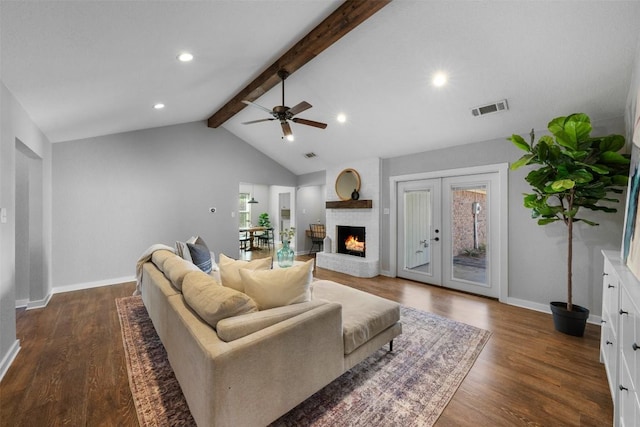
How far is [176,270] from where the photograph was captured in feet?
7.07

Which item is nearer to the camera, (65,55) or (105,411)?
(105,411)

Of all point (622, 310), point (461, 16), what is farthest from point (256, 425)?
point (461, 16)

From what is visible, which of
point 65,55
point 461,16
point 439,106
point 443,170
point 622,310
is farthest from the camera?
point 443,170

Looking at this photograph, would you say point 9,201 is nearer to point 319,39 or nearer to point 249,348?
point 249,348

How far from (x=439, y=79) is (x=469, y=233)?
7.97 feet

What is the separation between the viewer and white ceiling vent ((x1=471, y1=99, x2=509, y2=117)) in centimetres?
Answer: 318

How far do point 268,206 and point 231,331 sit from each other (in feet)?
30.9

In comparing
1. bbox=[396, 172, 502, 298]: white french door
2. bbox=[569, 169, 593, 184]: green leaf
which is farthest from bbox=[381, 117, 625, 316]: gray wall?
bbox=[569, 169, 593, 184]: green leaf

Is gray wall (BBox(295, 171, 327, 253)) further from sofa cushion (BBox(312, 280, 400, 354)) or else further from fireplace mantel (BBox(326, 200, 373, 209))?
sofa cushion (BBox(312, 280, 400, 354))

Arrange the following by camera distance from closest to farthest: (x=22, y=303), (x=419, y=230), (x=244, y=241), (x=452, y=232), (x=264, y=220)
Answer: (x=22, y=303) < (x=452, y=232) < (x=419, y=230) < (x=244, y=241) < (x=264, y=220)

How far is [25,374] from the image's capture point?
2.10 meters

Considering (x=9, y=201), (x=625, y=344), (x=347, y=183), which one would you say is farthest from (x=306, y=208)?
(x=625, y=344)

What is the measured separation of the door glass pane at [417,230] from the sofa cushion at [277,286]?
11.6 feet

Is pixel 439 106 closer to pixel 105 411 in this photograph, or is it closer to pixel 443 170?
pixel 443 170
